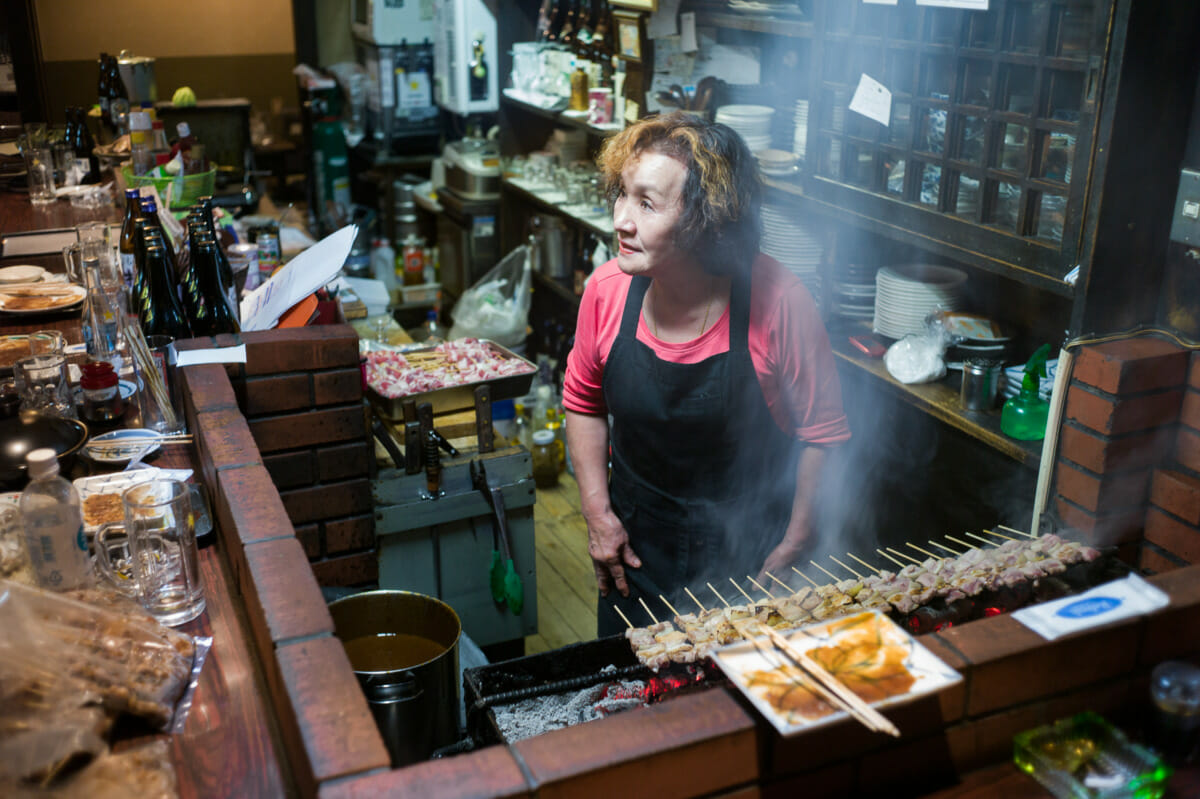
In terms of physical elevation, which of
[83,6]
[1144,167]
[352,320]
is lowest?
[352,320]

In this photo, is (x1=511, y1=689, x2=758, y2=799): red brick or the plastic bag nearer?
(x1=511, y1=689, x2=758, y2=799): red brick

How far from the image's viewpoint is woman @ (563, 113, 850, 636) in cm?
210

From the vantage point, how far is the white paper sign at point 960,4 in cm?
239

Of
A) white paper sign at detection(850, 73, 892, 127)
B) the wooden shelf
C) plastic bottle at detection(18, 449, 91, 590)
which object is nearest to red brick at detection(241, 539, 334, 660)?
plastic bottle at detection(18, 449, 91, 590)

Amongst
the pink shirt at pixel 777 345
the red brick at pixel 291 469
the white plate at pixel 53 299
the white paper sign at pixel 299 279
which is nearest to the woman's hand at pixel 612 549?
the pink shirt at pixel 777 345

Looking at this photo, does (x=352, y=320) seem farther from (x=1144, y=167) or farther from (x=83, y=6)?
(x=83, y=6)

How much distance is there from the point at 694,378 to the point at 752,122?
174 centimetres

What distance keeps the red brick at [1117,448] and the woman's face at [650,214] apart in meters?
0.92

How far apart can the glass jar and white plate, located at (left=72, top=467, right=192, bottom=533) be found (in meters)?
2.71

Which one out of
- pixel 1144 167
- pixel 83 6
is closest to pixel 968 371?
pixel 1144 167

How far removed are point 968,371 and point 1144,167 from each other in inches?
33.1

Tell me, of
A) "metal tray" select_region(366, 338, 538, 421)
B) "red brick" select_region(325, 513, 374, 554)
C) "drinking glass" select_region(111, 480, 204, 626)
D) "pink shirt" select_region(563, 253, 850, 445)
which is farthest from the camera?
"metal tray" select_region(366, 338, 538, 421)

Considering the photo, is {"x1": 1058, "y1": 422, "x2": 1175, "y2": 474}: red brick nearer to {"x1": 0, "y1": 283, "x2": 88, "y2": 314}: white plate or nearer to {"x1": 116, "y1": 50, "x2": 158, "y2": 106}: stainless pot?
{"x1": 0, "y1": 283, "x2": 88, "y2": 314}: white plate

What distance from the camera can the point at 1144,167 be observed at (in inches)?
78.5
